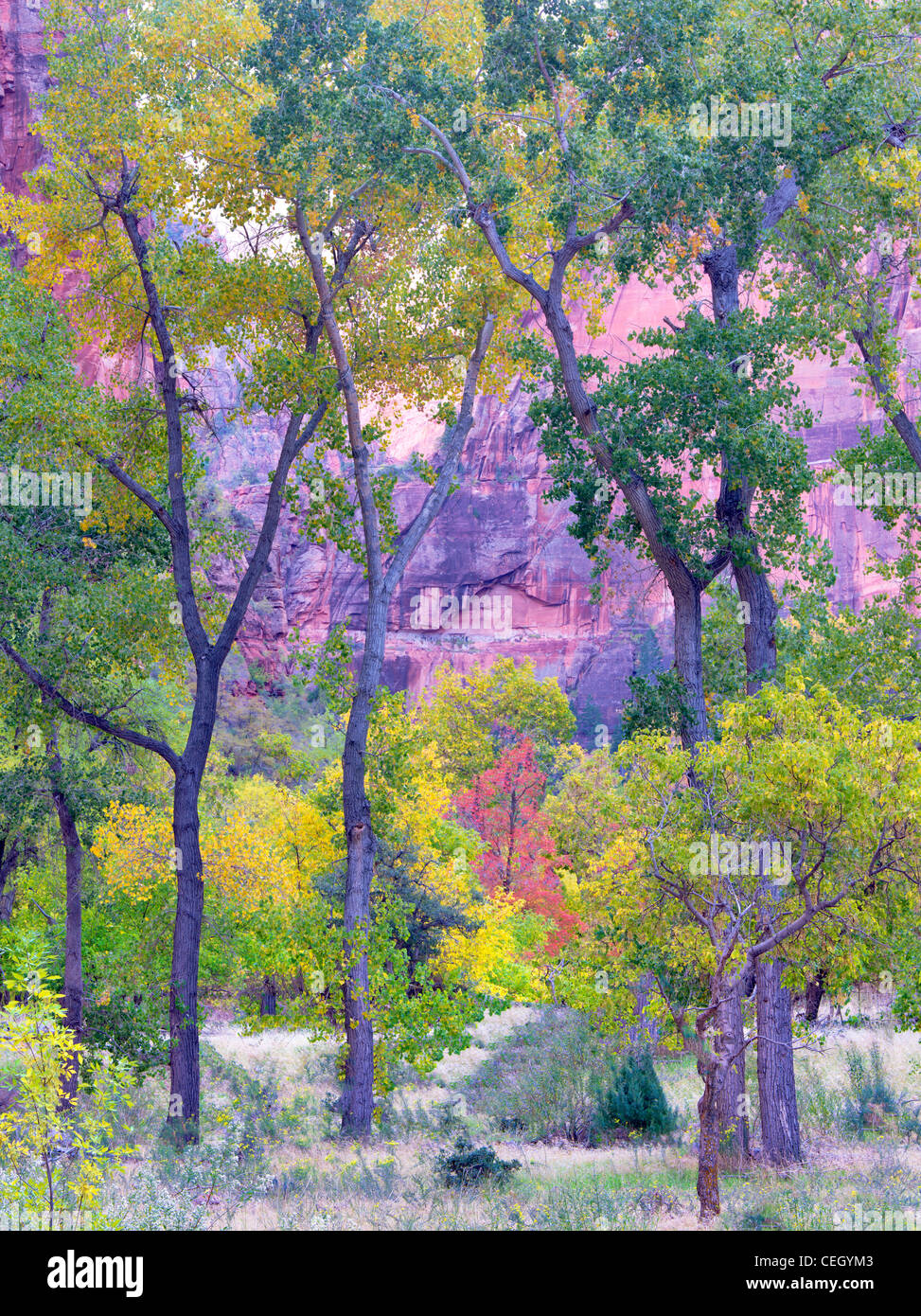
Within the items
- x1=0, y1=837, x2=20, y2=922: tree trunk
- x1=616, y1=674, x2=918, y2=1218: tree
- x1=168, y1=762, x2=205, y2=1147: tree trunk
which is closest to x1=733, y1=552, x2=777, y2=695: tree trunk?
x1=616, y1=674, x2=918, y2=1218: tree

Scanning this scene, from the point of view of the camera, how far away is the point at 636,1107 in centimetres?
1719

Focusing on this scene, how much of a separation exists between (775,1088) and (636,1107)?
2.99m

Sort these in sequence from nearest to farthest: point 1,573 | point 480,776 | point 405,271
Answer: point 1,573
point 405,271
point 480,776

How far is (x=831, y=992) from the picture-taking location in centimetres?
1108

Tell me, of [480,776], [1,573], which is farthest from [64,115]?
[480,776]

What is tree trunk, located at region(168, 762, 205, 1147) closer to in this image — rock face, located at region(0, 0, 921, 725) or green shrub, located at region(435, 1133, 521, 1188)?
green shrub, located at region(435, 1133, 521, 1188)

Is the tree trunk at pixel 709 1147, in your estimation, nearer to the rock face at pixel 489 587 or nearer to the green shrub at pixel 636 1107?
the green shrub at pixel 636 1107

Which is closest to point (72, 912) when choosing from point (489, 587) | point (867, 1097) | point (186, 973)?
point (186, 973)

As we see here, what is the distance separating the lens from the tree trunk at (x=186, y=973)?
1328 centimetres

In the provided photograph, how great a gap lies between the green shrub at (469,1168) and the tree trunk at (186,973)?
9.80ft

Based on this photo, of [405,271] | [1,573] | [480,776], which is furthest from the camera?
[480,776]

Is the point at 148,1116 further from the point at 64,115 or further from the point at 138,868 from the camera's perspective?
the point at 64,115

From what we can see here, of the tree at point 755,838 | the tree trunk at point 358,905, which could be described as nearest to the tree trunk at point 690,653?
the tree at point 755,838
